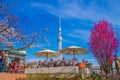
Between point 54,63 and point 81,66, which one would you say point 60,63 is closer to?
point 54,63

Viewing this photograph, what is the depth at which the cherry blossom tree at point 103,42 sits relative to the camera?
29391 millimetres

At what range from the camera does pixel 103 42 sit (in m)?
30.5

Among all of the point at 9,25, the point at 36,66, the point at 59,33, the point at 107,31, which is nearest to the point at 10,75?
the point at 36,66

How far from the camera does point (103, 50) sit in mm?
29719

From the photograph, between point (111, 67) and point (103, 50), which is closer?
point (111, 67)

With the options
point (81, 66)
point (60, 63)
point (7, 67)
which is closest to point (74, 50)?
point (60, 63)

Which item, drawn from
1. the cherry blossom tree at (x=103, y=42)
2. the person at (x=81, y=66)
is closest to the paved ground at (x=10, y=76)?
the person at (x=81, y=66)

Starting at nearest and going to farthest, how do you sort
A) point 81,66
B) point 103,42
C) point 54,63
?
point 81,66 < point 54,63 < point 103,42

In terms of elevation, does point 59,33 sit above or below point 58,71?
above

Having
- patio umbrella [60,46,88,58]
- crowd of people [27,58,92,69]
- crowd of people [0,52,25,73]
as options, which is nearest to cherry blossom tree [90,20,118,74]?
patio umbrella [60,46,88,58]

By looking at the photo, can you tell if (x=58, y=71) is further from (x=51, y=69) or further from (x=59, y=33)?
(x=59, y=33)

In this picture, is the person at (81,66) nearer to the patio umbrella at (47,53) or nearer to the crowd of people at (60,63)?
the crowd of people at (60,63)

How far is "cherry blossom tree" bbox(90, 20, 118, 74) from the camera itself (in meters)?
29.4

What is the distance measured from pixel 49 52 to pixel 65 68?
5.88 m
